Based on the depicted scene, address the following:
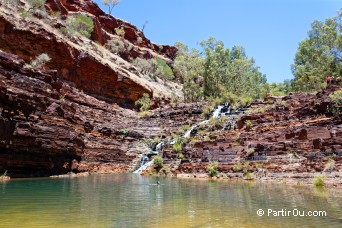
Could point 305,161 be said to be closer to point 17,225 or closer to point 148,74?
point 17,225

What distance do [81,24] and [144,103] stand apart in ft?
96.8

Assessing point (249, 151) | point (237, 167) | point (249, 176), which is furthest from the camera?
point (249, 151)

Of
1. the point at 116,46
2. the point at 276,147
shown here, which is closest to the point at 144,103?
the point at 116,46

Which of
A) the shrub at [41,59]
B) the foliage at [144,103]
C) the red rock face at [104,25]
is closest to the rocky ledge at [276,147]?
the shrub at [41,59]

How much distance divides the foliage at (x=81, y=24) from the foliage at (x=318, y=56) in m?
45.1

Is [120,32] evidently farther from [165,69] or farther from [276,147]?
[276,147]

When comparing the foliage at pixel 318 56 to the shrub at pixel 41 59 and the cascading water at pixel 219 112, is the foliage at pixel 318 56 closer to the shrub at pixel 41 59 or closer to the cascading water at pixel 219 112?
the cascading water at pixel 219 112

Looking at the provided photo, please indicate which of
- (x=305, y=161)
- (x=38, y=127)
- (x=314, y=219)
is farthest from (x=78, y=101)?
(x=314, y=219)

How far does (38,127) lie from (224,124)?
18.1 meters

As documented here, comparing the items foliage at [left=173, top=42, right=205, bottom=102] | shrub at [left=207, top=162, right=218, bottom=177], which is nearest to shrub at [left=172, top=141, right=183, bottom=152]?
shrub at [left=207, top=162, right=218, bottom=177]

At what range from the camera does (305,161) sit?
1998cm

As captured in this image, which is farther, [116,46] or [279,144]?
[116,46]

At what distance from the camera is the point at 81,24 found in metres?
70.0

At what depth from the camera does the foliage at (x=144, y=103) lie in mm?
51969
